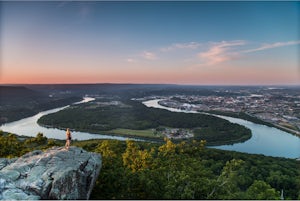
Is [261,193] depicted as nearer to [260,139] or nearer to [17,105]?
[260,139]

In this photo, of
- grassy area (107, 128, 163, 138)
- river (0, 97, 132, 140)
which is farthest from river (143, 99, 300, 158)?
river (0, 97, 132, 140)

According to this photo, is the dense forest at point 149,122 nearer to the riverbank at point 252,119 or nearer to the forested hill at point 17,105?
the riverbank at point 252,119

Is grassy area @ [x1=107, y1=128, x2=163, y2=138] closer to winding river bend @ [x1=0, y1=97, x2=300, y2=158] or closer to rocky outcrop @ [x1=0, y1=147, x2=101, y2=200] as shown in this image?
winding river bend @ [x1=0, y1=97, x2=300, y2=158]

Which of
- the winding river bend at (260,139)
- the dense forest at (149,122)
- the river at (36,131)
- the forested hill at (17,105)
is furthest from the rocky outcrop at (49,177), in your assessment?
the forested hill at (17,105)

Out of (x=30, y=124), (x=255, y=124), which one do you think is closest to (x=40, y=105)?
(x=30, y=124)

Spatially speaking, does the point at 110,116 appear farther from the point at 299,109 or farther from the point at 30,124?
the point at 299,109

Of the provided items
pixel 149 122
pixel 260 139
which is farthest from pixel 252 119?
pixel 149 122
